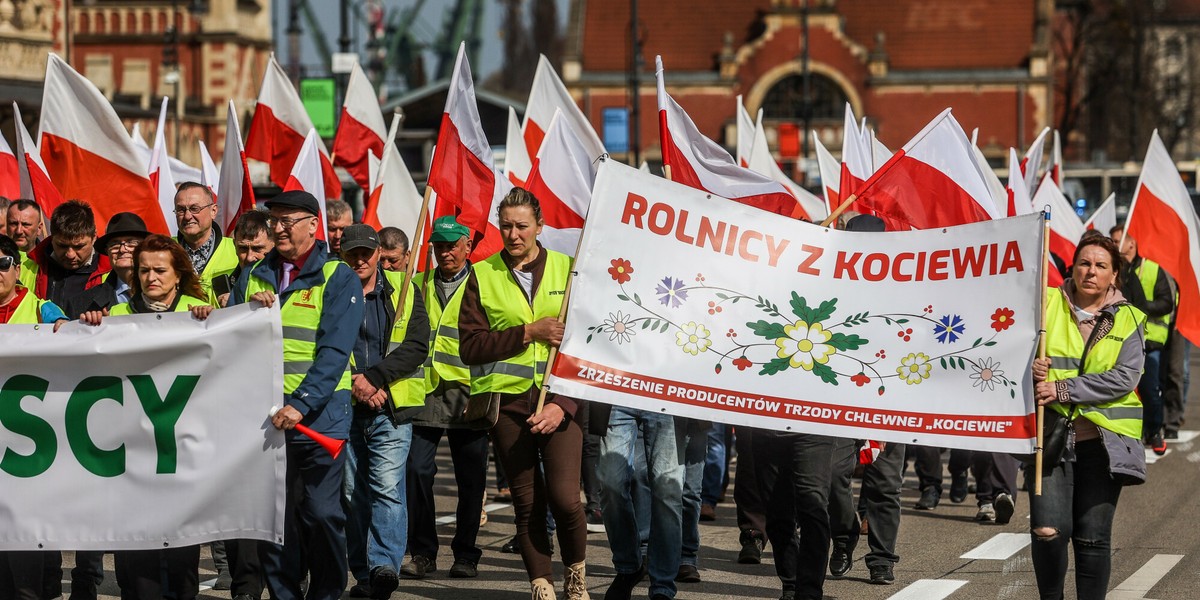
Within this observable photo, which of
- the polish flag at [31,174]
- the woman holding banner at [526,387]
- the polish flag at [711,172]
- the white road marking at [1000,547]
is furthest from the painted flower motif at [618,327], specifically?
the polish flag at [31,174]

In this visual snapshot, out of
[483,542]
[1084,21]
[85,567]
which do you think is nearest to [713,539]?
[483,542]

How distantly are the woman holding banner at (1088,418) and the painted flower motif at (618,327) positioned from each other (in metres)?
1.64

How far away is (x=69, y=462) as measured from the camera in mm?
6883

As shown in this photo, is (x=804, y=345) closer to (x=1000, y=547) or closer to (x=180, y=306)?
(x=180, y=306)

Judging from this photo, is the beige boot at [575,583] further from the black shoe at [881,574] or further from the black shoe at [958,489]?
the black shoe at [958,489]

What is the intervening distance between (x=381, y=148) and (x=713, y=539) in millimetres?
5052

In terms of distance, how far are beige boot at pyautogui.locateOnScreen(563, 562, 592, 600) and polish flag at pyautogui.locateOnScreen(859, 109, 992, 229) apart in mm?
2160

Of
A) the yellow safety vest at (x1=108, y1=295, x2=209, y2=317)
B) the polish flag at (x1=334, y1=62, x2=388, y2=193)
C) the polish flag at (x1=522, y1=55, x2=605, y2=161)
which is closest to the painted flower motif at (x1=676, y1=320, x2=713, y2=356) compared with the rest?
the yellow safety vest at (x1=108, y1=295, x2=209, y2=317)

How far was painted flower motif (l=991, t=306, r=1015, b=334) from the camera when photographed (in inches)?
278

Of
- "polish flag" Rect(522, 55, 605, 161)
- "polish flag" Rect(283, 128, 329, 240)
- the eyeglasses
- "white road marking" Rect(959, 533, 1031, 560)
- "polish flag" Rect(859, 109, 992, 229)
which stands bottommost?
"white road marking" Rect(959, 533, 1031, 560)

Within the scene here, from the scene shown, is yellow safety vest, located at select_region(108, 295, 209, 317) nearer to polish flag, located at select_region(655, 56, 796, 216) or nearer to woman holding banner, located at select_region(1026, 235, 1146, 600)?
polish flag, located at select_region(655, 56, 796, 216)

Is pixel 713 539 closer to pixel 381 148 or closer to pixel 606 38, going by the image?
pixel 381 148

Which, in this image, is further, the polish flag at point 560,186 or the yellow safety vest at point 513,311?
the polish flag at point 560,186

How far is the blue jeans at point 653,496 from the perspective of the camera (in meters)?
7.83
